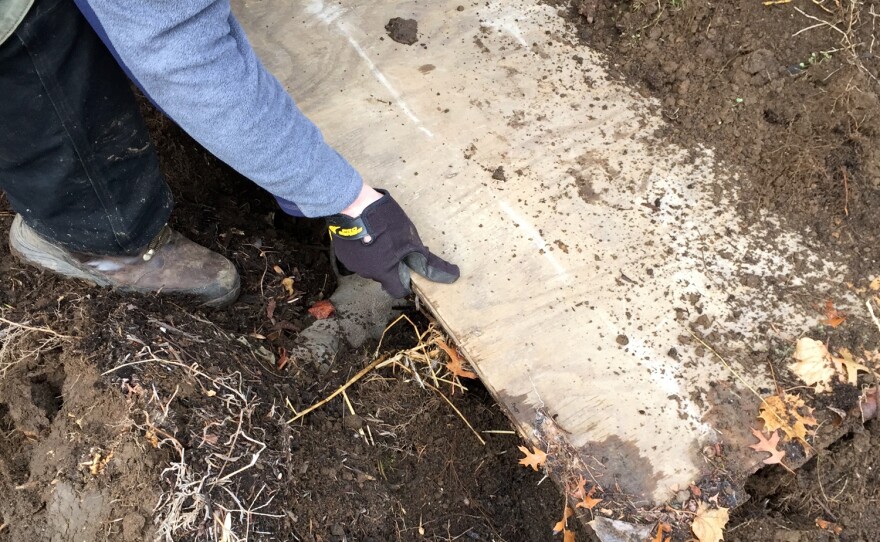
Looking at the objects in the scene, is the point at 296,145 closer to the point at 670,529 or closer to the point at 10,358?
the point at 10,358

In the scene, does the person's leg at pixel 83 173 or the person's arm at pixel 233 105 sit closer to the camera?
the person's arm at pixel 233 105

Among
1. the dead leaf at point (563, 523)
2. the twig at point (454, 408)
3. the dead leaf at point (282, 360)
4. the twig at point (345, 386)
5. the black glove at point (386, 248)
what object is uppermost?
the black glove at point (386, 248)

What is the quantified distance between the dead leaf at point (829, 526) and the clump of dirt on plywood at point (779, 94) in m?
0.72

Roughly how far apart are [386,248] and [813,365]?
125 centimetres

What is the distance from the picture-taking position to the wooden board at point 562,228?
1853 millimetres

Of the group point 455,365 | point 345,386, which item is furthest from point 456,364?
point 345,386

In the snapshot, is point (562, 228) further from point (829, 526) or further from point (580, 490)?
point (829, 526)

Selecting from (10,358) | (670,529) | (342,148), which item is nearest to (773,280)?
(670,529)

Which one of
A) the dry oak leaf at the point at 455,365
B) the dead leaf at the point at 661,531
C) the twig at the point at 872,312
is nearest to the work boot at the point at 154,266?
the dry oak leaf at the point at 455,365

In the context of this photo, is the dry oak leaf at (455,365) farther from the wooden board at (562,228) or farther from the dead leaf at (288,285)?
the dead leaf at (288,285)

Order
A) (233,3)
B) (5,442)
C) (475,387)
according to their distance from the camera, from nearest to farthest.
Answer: (5,442), (475,387), (233,3)

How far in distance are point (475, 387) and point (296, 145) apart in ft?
3.52

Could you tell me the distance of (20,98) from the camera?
5.01ft

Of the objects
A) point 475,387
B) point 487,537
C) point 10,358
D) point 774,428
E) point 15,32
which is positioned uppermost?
point 15,32
